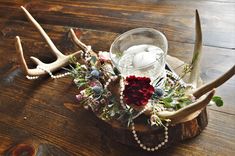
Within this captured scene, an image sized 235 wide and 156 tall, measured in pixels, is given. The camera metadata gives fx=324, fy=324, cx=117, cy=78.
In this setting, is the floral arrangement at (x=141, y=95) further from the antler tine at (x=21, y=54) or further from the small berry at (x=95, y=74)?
the antler tine at (x=21, y=54)

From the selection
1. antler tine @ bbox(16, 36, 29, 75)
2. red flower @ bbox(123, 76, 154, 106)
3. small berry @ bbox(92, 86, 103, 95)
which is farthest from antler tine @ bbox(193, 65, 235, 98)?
antler tine @ bbox(16, 36, 29, 75)

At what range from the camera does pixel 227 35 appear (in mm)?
980

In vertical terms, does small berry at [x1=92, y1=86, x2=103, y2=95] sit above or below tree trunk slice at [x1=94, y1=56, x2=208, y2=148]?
above

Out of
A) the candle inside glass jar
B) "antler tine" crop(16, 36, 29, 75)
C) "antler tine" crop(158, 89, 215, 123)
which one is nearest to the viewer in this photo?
"antler tine" crop(158, 89, 215, 123)

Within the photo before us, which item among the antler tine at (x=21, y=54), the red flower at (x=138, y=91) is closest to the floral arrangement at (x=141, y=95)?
the red flower at (x=138, y=91)

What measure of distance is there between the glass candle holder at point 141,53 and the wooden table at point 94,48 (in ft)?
0.40

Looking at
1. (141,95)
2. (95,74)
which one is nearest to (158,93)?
(141,95)

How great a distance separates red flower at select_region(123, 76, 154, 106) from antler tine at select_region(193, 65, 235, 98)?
11 cm

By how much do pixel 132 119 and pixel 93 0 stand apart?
2.39 ft

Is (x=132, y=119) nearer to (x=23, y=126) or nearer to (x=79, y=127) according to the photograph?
(x=79, y=127)

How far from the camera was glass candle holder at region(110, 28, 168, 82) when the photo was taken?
0.78m

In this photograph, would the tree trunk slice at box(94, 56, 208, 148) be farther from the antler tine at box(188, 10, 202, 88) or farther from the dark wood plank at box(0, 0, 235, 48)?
the dark wood plank at box(0, 0, 235, 48)

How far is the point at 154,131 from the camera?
0.71 meters

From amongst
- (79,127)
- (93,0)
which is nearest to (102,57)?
(79,127)
